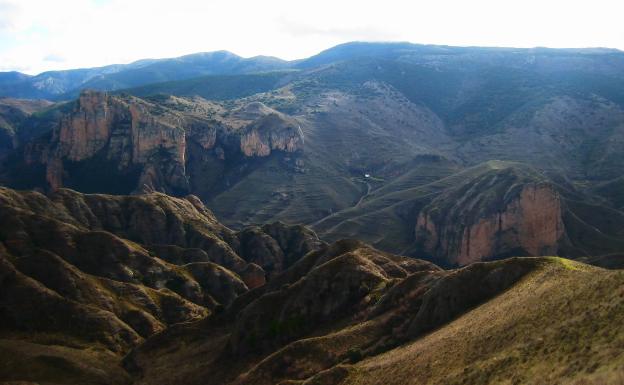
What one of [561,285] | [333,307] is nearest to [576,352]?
[561,285]

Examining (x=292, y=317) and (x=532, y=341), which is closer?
(x=532, y=341)

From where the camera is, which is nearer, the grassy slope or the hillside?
the grassy slope

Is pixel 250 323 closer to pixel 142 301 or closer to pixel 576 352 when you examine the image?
pixel 142 301

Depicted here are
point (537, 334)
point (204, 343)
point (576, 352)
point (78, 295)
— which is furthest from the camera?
Answer: point (78, 295)

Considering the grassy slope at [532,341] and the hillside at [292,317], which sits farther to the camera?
the hillside at [292,317]

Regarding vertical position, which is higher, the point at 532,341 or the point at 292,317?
the point at 532,341

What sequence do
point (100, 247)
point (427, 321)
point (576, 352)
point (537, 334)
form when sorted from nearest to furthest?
point (576, 352) < point (537, 334) < point (427, 321) < point (100, 247)

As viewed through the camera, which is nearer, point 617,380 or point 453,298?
point 617,380

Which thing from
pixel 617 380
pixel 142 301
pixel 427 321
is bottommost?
pixel 142 301
